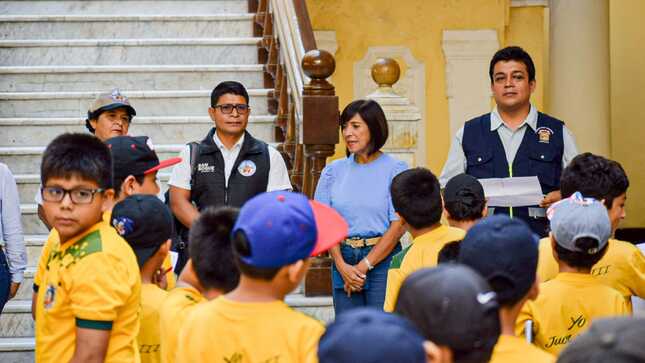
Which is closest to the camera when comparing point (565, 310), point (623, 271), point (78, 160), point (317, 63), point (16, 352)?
point (78, 160)

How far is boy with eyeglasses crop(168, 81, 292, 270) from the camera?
573 cm

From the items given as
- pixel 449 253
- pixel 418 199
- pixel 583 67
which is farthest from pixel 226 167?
pixel 583 67

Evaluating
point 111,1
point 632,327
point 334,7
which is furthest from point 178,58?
point 632,327

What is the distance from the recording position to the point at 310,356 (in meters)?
2.90

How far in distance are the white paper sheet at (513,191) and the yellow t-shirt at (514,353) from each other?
2.41m

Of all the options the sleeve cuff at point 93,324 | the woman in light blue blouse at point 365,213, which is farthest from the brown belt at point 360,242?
the sleeve cuff at point 93,324

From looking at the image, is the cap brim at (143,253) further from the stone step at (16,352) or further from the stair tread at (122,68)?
the stair tread at (122,68)

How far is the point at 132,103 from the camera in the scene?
8227 mm

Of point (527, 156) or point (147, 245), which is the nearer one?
point (147, 245)

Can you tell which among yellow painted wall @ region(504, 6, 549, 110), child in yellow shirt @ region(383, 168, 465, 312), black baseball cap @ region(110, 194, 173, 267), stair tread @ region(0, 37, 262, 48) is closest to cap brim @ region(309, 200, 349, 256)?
black baseball cap @ region(110, 194, 173, 267)

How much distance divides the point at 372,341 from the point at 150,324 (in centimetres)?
189

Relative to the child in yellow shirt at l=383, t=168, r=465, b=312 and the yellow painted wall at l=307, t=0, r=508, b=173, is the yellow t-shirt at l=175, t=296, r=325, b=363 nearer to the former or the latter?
the child in yellow shirt at l=383, t=168, r=465, b=312

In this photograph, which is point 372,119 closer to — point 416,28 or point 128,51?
point 128,51

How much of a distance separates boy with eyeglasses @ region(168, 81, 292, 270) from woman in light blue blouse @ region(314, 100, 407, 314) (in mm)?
355
